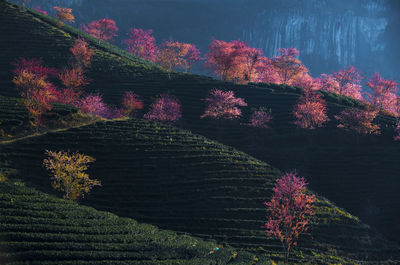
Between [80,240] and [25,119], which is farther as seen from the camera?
[25,119]

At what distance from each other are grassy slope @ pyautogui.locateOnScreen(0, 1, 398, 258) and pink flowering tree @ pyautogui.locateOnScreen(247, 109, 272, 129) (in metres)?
1.77

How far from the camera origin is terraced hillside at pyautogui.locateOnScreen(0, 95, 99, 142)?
140ft

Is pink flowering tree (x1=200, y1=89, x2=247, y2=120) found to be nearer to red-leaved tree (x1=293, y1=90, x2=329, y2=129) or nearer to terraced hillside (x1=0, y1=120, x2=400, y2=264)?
red-leaved tree (x1=293, y1=90, x2=329, y2=129)

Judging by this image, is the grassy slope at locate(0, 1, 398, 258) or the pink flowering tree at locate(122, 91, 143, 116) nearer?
the grassy slope at locate(0, 1, 398, 258)

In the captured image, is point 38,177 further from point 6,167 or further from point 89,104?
point 89,104

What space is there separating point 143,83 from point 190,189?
4368cm

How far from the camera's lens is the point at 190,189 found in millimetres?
38750

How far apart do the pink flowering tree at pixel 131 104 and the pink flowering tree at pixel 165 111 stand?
3.05 meters

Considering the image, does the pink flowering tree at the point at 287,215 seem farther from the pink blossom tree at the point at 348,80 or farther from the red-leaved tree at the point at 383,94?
the pink blossom tree at the point at 348,80

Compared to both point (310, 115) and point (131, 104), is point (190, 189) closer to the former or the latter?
point (131, 104)

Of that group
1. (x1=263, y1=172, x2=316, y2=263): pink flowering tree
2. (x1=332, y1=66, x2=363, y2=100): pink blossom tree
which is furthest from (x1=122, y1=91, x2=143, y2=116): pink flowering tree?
(x1=332, y1=66, x2=363, y2=100): pink blossom tree

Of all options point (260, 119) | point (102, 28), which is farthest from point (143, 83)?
point (102, 28)

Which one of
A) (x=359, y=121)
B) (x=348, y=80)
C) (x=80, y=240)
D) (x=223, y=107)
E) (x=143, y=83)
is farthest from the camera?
(x=348, y=80)

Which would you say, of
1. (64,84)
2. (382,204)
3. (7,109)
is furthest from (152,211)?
(64,84)
